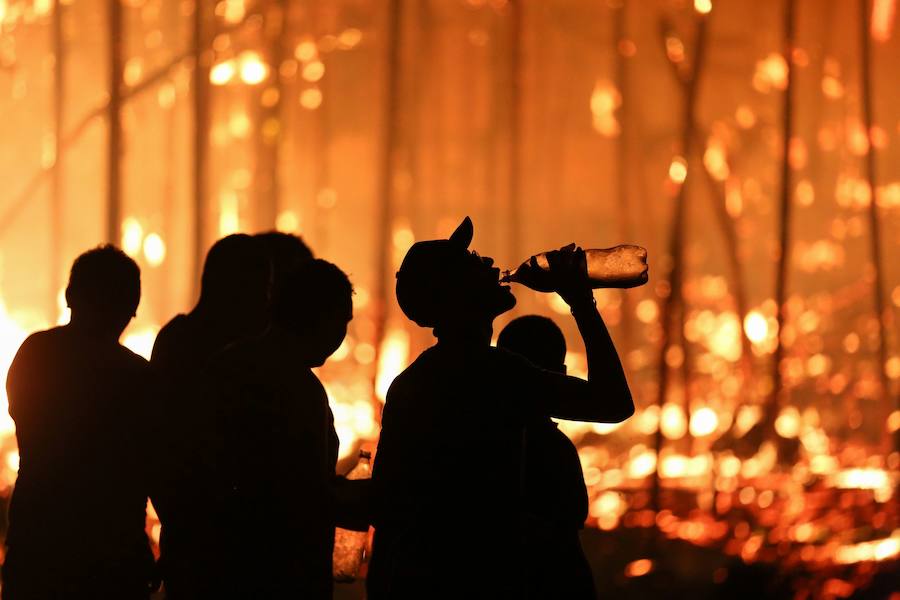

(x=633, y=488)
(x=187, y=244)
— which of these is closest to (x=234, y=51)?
(x=187, y=244)

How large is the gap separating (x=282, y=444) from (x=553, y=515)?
1.13 feet

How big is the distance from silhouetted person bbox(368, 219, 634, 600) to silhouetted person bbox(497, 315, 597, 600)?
5 cm

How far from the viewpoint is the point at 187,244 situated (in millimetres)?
4320

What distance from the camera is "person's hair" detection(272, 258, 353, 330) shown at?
1442mm

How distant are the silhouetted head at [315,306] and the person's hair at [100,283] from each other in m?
0.44

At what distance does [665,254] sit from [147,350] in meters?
1.99

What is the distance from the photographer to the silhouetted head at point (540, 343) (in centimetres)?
159

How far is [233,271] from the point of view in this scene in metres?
1.86

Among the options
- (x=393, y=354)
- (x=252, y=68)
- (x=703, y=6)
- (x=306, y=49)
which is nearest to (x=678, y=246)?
(x=703, y=6)

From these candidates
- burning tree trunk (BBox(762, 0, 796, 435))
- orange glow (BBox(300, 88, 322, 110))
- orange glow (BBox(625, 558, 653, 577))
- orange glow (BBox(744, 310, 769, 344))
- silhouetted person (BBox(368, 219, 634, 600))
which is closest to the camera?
silhouetted person (BBox(368, 219, 634, 600))

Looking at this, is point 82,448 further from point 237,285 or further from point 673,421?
point 673,421

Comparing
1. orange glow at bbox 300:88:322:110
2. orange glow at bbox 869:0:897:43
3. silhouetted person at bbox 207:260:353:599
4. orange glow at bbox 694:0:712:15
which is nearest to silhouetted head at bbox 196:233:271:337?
silhouetted person at bbox 207:260:353:599

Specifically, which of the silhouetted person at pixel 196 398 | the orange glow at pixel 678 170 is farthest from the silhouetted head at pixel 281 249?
the orange glow at pixel 678 170

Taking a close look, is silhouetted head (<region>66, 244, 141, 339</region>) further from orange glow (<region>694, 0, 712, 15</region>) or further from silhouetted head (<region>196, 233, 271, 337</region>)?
orange glow (<region>694, 0, 712, 15</region>)
